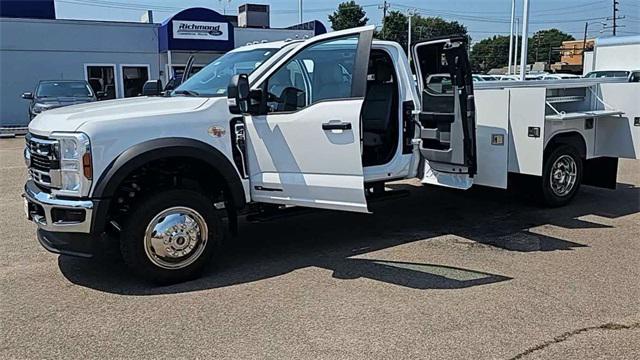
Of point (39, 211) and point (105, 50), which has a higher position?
point (105, 50)

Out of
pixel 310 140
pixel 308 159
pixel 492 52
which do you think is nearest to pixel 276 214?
pixel 308 159

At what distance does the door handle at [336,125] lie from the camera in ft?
17.8

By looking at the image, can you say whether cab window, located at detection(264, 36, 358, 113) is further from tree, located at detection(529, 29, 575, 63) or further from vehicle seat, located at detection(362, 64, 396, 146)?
tree, located at detection(529, 29, 575, 63)

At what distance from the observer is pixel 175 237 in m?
5.10

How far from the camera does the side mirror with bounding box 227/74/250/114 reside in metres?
5.15

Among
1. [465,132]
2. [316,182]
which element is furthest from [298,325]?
[465,132]

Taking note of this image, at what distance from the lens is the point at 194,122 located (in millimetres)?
5180

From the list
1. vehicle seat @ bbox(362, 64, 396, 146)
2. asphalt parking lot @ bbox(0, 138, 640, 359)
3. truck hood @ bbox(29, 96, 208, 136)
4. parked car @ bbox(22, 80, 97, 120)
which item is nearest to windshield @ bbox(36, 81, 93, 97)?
parked car @ bbox(22, 80, 97, 120)

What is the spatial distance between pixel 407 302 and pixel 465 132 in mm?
2296

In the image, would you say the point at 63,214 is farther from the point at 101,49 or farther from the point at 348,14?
the point at 348,14

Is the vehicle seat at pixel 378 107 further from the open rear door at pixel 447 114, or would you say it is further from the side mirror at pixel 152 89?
the side mirror at pixel 152 89

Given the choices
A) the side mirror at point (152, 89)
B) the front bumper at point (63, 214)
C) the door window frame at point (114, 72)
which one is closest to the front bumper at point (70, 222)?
the front bumper at point (63, 214)

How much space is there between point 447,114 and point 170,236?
10.3ft

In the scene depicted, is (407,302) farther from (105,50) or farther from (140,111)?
(105,50)
